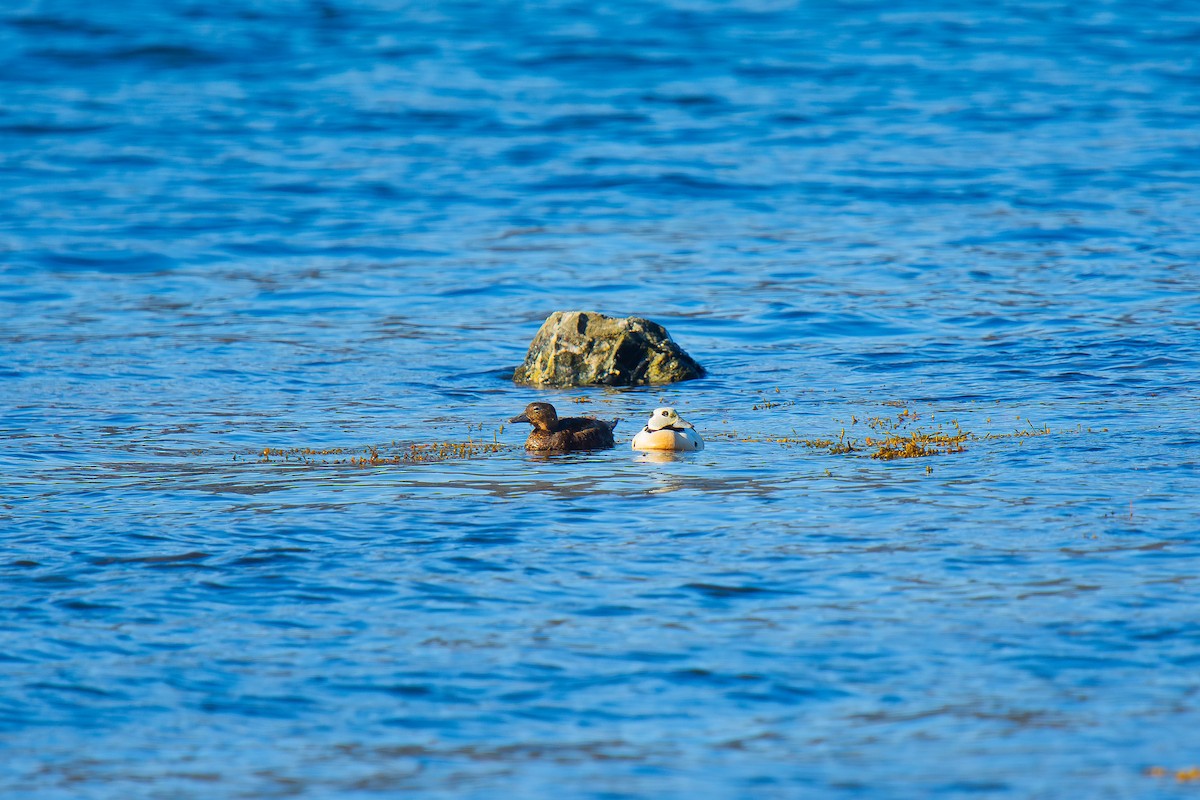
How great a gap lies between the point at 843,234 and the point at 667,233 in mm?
3439

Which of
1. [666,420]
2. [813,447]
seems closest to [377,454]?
[666,420]

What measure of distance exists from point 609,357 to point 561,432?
186 inches

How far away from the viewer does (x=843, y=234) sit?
28953mm

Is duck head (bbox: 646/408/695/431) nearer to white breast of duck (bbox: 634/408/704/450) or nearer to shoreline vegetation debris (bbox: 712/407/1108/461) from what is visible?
white breast of duck (bbox: 634/408/704/450)

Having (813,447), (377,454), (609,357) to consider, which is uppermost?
(609,357)

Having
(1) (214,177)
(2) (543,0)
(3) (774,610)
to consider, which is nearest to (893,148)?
(1) (214,177)

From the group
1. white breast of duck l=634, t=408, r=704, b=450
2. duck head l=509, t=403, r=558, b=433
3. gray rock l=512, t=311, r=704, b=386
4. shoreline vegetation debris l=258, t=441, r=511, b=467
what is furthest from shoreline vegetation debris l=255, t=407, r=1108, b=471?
gray rock l=512, t=311, r=704, b=386

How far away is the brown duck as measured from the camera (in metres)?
14.1

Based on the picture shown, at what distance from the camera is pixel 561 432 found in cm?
1421

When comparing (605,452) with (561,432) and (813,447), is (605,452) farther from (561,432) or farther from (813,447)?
(813,447)

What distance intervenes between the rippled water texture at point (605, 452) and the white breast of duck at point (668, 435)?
0.23 m

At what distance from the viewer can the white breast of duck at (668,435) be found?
1373cm

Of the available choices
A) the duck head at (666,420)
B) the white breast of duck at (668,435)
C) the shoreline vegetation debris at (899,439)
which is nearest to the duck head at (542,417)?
the white breast of duck at (668,435)

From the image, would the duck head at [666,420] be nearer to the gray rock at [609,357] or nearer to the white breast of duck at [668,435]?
the white breast of duck at [668,435]
